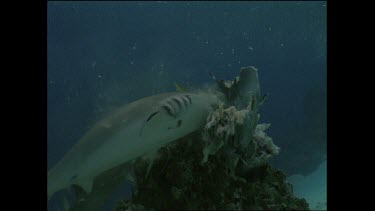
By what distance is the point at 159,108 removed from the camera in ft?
7.14

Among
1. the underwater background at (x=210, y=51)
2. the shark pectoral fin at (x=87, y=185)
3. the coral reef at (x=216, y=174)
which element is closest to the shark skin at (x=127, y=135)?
the shark pectoral fin at (x=87, y=185)

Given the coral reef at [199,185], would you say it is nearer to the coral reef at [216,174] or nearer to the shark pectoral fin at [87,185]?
the coral reef at [216,174]

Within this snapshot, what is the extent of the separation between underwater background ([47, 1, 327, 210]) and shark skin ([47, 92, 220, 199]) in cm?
480

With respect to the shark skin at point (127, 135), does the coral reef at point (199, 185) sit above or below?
below

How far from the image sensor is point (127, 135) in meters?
2.10

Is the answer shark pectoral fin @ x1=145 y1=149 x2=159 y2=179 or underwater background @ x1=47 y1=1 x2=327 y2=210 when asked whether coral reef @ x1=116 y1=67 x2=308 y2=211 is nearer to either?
shark pectoral fin @ x1=145 y1=149 x2=159 y2=179

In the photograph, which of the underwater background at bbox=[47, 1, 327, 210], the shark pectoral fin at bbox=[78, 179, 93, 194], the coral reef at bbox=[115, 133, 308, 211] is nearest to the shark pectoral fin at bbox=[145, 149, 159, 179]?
the coral reef at bbox=[115, 133, 308, 211]

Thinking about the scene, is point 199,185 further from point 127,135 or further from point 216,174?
point 127,135

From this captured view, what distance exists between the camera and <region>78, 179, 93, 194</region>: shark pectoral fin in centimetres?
232

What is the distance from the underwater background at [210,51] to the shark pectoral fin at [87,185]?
15.6 ft

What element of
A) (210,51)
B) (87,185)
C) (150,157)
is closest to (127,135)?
(150,157)

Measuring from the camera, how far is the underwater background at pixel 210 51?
909 centimetres

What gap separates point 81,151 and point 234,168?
0.85m
